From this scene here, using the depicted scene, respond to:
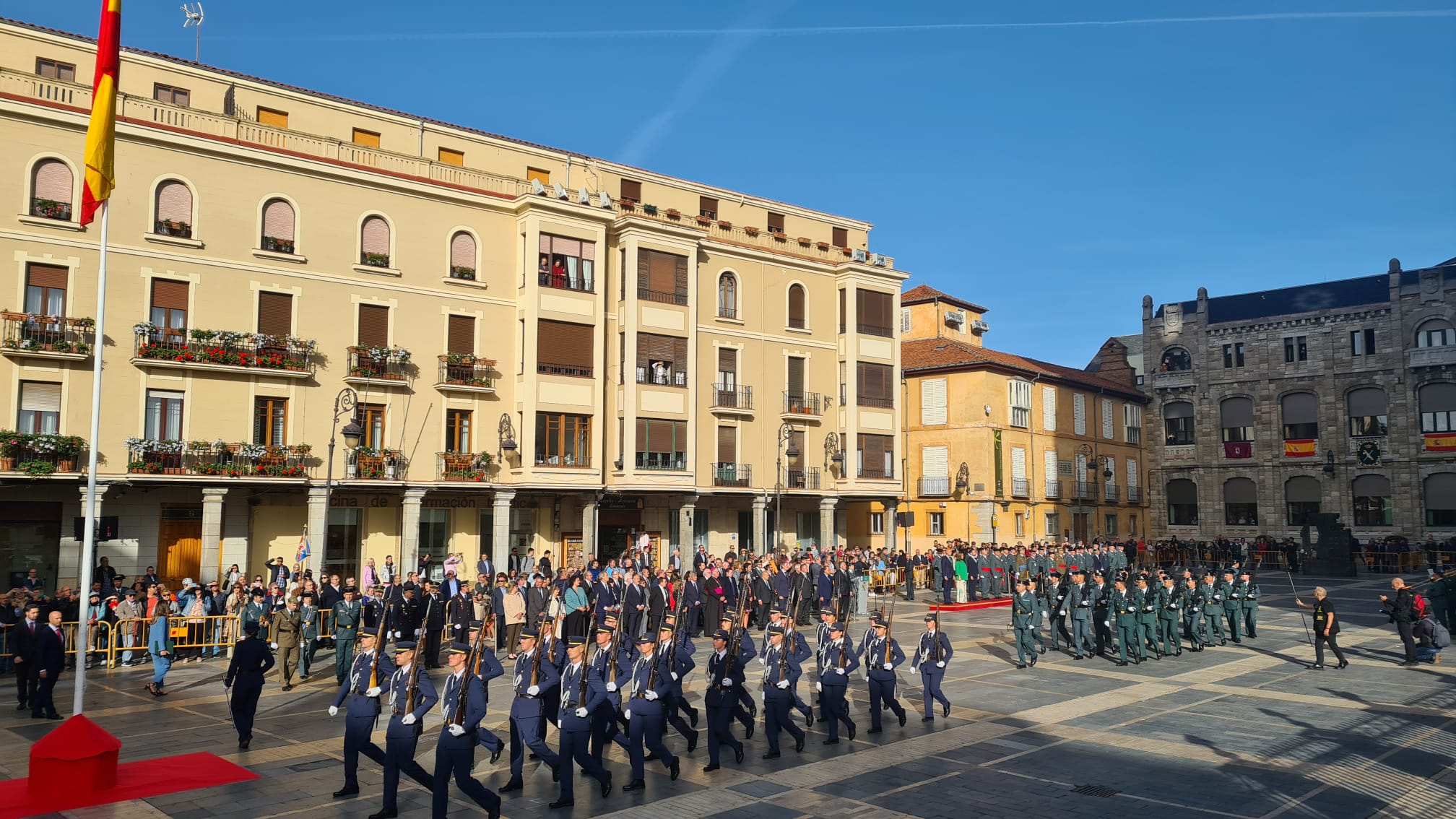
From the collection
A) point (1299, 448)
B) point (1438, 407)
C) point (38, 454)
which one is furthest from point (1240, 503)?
point (38, 454)

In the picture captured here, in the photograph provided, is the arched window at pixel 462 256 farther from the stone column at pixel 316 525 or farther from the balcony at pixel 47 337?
the balcony at pixel 47 337

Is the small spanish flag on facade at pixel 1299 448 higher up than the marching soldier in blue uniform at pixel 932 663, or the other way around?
the small spanish flag on facade at pixel 1299 448

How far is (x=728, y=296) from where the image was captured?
136 ft

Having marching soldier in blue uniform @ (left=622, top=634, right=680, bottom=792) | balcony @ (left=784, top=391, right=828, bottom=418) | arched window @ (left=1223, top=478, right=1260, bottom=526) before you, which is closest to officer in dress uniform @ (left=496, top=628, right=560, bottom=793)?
marching soldier in blue uniform @ (left=622, top=634, right=680, bottom=792)

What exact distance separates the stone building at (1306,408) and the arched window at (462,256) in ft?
148

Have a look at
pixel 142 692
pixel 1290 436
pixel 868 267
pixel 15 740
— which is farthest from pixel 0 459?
pixel 1290 436

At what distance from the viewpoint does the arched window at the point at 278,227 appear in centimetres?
3117

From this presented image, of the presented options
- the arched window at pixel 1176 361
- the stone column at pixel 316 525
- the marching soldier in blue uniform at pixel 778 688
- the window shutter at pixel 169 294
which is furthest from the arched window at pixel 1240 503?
the window shutter at pixel 169 294

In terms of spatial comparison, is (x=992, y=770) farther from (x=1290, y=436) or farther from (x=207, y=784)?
(x=1290, y=436)

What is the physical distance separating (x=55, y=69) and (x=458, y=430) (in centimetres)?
1631

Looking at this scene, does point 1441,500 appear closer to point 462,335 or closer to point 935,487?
point 935,487

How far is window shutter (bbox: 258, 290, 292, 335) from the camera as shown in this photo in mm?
30875

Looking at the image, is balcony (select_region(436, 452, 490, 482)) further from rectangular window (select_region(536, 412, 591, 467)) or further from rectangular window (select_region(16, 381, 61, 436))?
rectangular window (select_region(16, 381, 61, 436))

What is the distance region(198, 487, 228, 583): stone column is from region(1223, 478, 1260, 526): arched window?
56527 millimetres
